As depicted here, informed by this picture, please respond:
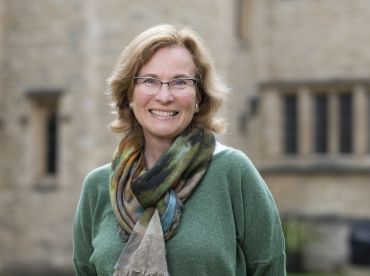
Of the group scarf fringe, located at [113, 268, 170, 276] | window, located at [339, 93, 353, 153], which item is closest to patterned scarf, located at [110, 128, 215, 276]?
scarf fringe, located at [113, 268, 170, 276]

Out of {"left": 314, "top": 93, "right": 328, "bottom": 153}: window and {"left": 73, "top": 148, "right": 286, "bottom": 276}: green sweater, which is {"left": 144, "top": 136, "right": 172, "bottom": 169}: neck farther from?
{"left": 314, "top": 93, "right": 328, "bottom": 153}: window

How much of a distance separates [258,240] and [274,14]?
1325 cm

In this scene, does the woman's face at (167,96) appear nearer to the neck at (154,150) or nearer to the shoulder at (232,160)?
the neck at (154,150)

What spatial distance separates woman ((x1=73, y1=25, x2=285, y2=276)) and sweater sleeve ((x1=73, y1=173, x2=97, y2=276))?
86mm

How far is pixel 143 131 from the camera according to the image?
9.73 feet

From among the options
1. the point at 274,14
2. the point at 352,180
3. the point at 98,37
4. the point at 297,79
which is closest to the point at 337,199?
the point at 352,180

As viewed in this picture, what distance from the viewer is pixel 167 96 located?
2.80 metres

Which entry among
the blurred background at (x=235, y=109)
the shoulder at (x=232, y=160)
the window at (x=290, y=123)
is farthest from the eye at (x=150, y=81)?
the window at (x=290, y=123)

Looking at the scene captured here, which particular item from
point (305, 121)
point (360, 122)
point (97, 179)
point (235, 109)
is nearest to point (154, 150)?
point (97, 179)

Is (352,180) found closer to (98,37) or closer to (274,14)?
(274,14)

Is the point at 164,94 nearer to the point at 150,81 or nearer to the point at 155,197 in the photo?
the point at 150,81

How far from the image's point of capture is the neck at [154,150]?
2.88 meters

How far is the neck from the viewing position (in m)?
2.88

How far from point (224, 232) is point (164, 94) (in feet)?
1.52
